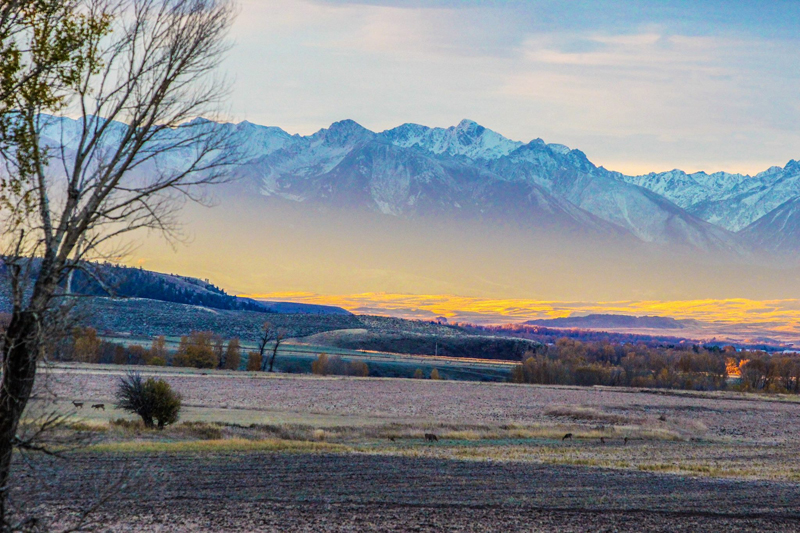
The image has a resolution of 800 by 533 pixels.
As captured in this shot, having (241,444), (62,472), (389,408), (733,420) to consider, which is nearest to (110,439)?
(241,444)

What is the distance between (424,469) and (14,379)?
22651 millimetres

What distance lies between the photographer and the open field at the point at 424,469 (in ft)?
68.2

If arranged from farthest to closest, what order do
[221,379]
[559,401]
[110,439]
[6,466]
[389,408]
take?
[221,379] → [559,401] → [389,408] → [110,439] → [6,466]

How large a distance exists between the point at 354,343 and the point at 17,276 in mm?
189855

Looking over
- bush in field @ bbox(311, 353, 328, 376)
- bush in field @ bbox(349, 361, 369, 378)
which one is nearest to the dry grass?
bush in field @ bbox(311, 353, 328, 376)

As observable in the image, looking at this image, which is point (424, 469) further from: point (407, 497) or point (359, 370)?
point (359, 370)

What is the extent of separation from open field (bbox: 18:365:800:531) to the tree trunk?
29 cm

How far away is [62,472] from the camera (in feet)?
82.6

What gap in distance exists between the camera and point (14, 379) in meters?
9.39

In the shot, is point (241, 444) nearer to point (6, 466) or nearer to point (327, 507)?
point (327, 507)

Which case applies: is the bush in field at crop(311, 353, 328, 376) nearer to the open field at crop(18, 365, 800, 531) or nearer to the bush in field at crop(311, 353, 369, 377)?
the bush in field at crop(311, 353, 369, 377)

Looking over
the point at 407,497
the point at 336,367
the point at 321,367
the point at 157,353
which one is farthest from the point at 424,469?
the point at 336,367

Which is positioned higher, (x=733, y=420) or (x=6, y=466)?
(x=6, y=466)

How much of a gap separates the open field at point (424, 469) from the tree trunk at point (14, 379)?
292mm
